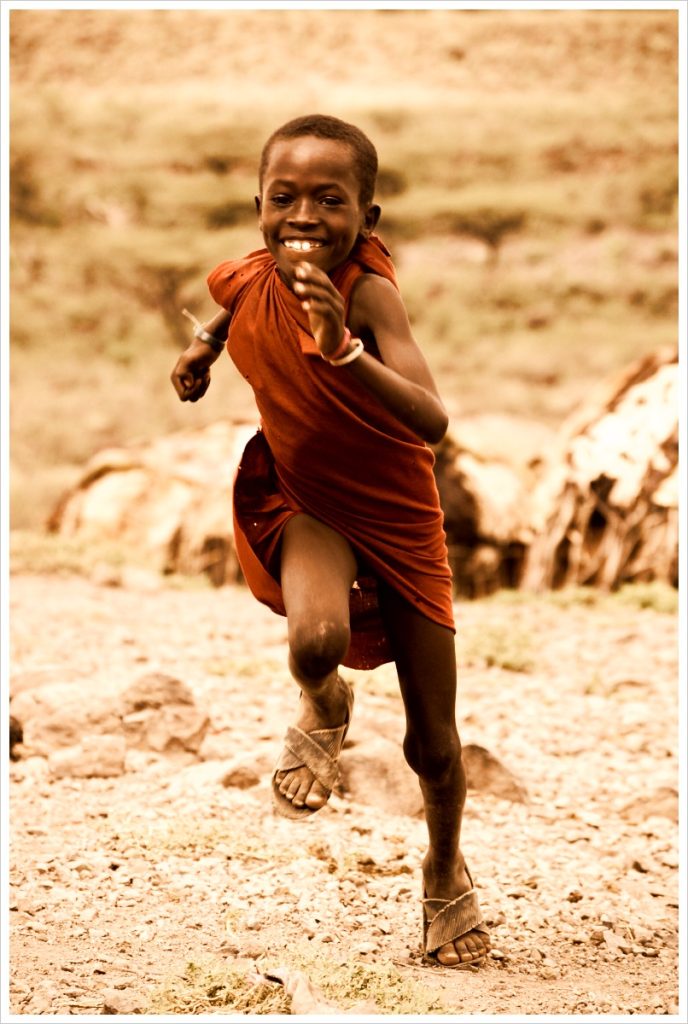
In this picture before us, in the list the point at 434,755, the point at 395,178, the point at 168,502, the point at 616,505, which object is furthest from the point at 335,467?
the point at 395,178

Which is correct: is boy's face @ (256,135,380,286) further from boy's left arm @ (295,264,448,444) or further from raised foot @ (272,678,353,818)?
raised foot @ (272,678,353,818)

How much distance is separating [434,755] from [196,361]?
120 centimetres

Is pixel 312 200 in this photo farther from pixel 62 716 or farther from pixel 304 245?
pixel 62 716

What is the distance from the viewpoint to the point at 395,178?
12.7 meters

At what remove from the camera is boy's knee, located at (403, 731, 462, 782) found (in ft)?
10.8

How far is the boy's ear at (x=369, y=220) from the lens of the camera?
3045 millimetres

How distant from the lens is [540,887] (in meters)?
4.11

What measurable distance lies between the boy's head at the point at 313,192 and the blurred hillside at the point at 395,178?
834cm

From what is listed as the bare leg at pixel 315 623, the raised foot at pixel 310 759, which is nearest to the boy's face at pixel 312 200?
the bare leg at pixel 315 623

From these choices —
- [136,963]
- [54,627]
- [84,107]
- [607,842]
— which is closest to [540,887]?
[607,842]

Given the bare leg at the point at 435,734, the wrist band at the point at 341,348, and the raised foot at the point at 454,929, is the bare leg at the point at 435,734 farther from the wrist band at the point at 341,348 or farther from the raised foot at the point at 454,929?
the wrist band at the point at 341,348

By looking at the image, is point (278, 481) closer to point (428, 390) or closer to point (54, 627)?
point (428, 390)

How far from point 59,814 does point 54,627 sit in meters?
2.24

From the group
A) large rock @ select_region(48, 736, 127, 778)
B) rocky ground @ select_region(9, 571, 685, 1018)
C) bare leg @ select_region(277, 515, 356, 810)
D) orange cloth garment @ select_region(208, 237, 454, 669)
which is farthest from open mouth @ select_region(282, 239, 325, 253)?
large rock @ select_region(48, 736, 127, 778)
